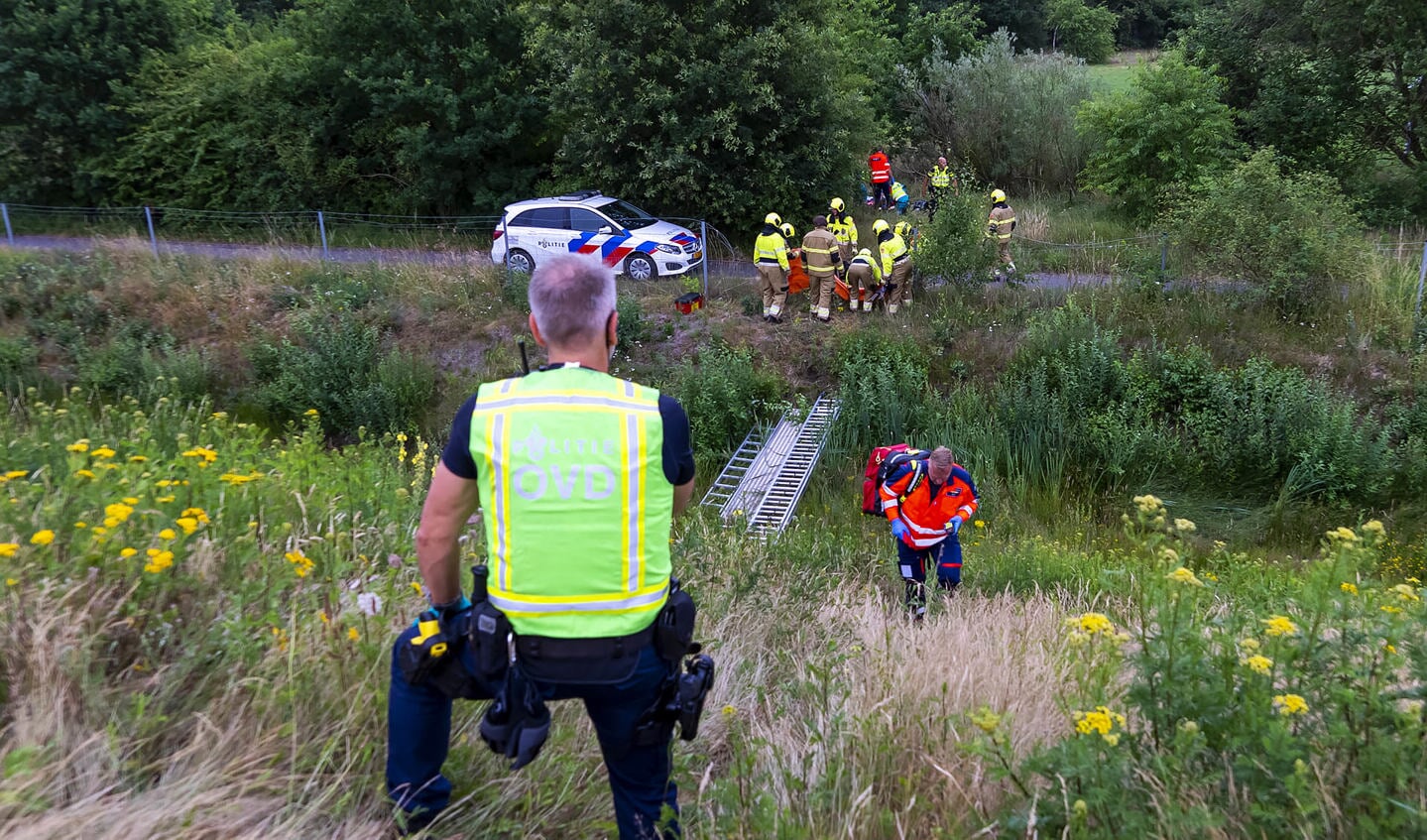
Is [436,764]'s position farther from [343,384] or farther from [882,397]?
[343,384]

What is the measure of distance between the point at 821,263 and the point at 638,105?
464cm

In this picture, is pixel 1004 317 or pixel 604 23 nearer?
pixel 1004 317

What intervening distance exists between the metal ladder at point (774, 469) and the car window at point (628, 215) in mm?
4588

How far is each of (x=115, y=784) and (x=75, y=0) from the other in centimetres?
2119

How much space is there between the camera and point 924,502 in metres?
6.16

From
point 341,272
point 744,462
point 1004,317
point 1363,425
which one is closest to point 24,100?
point 341,272

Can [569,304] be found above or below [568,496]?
above

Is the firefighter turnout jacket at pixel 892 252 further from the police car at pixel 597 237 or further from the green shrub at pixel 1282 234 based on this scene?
the green shrub at pixel 1282 234

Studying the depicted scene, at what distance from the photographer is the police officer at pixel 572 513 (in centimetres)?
218

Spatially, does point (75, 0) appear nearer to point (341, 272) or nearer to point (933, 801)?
point (341, 272)

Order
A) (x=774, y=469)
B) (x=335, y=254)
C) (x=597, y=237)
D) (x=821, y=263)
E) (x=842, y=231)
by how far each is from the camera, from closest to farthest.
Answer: (x=774, y=469) < (x=821, y=263) < (x=842, y=231) < (x=597, y=237) < (x=335, y=254)

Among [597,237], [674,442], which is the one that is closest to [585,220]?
[597,237]

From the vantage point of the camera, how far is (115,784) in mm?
2221

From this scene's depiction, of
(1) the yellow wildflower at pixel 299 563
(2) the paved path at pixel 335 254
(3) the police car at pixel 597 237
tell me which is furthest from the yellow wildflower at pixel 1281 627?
(3) the police car at pixel 597 237
